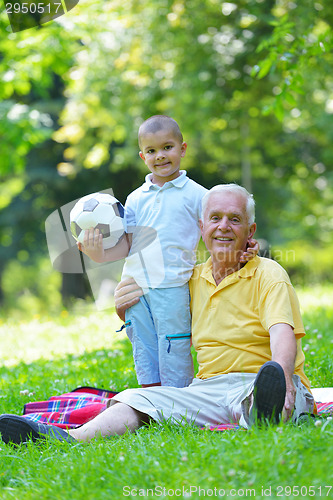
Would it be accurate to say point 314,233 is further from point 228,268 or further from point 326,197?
point 228,268

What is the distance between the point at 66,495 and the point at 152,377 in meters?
1.50

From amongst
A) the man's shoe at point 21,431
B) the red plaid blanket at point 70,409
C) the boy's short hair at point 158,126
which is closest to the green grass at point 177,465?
the man's shoe at point 21,431

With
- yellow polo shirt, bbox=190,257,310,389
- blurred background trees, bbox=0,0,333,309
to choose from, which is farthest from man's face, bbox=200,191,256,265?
blurred background trees, bbox=0,0,333,309

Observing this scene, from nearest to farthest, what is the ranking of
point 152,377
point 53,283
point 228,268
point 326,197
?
point 228,268, point 152,377, point 326,197, point 53,283

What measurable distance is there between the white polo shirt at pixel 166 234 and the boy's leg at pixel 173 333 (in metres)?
0.08

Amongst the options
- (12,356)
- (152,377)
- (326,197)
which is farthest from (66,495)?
(326,197)

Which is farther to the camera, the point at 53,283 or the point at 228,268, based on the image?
the point at 53,283

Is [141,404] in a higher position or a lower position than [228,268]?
lower

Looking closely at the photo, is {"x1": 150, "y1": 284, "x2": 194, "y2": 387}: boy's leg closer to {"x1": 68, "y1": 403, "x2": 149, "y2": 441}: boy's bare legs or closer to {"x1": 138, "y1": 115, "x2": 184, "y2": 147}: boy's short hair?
{"x1": 68, "y1": 403, "x2": 149, "y2": 441}: boy's bare legs

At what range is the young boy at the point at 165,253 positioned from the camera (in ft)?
12.5

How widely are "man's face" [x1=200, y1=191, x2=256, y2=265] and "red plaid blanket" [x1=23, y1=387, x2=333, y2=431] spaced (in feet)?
3.55

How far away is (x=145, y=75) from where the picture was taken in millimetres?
13719

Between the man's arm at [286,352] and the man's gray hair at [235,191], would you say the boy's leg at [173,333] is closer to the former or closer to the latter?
the man's gray hair at [235,191]

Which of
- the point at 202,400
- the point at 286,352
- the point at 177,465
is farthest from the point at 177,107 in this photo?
the point at 177,465
